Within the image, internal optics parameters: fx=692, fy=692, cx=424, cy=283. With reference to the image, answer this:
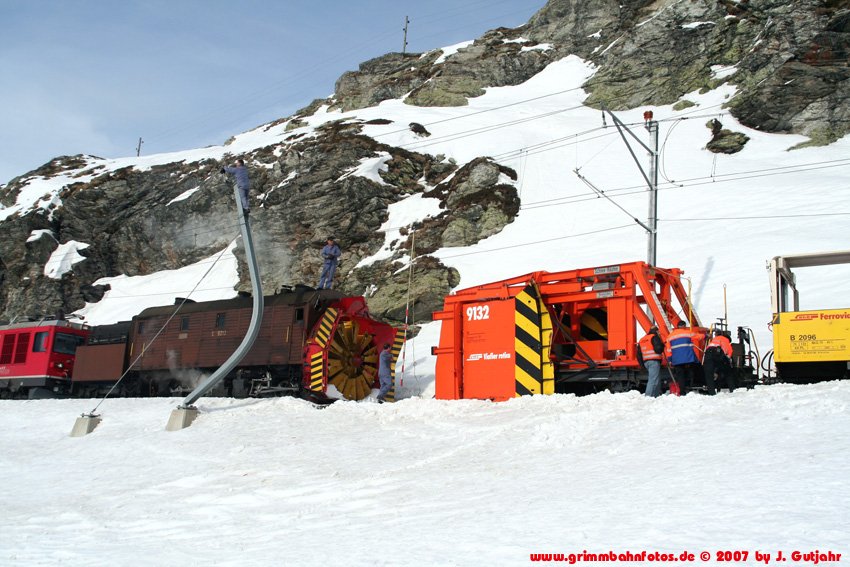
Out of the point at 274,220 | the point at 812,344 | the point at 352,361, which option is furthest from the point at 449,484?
the point at 274,220

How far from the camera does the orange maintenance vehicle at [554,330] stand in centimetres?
1332

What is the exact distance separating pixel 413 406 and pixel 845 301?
12.3 m

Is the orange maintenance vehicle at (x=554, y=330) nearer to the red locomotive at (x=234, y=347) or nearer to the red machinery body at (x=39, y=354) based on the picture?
the red locomotive at (x=234, y=347)

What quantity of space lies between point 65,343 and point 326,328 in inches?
474

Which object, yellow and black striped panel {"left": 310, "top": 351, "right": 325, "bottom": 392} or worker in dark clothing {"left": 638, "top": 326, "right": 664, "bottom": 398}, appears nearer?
worker in dark clothing {"left": 638, "top": 326, "right": 664, "bottom": 398}

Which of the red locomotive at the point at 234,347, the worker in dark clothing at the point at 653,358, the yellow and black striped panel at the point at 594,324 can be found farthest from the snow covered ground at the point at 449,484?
the red locomotive at the point at 234,347

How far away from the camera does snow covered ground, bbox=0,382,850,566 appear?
5.08m

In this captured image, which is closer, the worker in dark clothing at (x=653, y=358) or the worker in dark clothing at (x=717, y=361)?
the worker in dark clothing at (x=717, y=361)

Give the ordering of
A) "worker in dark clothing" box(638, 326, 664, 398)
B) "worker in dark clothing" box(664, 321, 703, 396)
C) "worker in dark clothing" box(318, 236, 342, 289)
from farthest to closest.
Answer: "worker in dark clothing" box(318, 236, 342, 289)
"worker in dark clothing" box(638, 326, 664, 398)
"worker in dark clothing" box(664, 321, 703, 396)

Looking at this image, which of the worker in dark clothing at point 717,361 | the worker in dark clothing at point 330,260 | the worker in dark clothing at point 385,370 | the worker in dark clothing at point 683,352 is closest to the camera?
the worker in dark clothing at point 717,361

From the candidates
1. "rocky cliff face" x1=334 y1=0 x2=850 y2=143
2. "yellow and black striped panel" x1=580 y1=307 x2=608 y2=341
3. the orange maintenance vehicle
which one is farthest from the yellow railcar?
"rocky cliff face" x1=334 y1=0 x2=850 y2=143

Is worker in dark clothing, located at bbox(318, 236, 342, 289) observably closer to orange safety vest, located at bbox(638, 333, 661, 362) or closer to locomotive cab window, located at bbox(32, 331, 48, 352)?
locomotive cab window, located at bbox(32, 331, 48, 352)

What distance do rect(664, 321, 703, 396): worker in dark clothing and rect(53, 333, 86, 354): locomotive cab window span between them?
67.8 ft

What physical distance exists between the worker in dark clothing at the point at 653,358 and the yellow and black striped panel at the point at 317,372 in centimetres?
845
